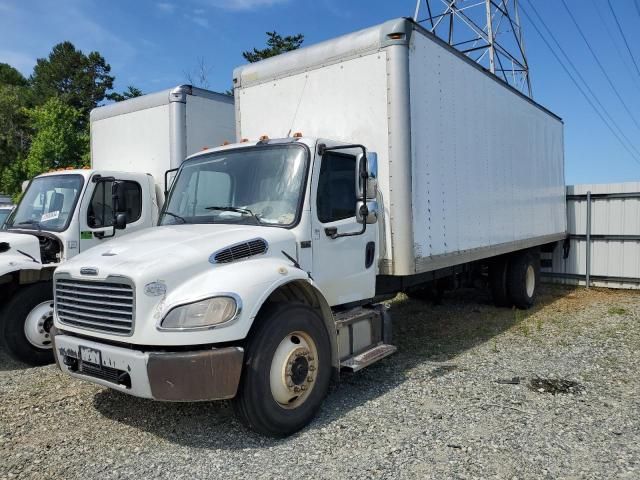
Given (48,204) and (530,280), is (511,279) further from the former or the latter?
(48,204)

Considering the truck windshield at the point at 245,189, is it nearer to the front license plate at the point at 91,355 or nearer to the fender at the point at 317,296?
the fender at the point at 317,296

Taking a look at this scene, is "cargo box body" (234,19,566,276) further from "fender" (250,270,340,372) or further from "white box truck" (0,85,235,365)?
"white box truck" (0,85,235,365)

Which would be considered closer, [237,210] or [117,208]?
[237,210]

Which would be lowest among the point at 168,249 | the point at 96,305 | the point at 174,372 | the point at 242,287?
the point at 174,372

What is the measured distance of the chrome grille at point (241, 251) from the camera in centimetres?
397

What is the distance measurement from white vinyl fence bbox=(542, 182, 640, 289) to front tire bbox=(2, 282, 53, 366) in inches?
436

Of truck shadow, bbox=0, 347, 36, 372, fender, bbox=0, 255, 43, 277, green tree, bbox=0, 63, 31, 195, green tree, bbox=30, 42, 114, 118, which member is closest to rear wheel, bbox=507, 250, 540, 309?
fender, bbox=0, 255, 43, 277

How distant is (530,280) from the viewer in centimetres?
981

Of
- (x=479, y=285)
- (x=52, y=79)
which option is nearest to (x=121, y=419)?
(x=479, y=285)

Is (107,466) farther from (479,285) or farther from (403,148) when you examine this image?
(479,285)

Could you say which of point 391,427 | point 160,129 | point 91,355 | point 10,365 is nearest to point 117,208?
point 160,129

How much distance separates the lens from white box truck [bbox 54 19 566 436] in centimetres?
366

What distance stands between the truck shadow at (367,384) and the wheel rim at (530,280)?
34cm

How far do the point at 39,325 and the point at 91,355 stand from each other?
2.84 meters
